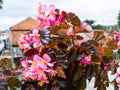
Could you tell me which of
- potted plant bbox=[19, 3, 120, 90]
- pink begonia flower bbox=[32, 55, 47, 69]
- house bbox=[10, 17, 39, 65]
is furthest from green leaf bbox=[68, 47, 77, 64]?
house bbox=[10, 17, 39, 65]

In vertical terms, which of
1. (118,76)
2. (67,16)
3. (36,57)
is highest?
(67,16)

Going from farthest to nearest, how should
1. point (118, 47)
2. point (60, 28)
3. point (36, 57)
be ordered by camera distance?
point (118, 47)
point (60, 28)
point (36, 57)

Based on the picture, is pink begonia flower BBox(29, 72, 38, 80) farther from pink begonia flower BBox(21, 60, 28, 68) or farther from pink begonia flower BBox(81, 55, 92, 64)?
pink begonia flower BBox(81, 55, 92, 64)

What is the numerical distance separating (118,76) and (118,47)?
0.38ft

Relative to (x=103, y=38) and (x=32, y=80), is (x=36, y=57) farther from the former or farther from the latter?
(x=103, y=38)

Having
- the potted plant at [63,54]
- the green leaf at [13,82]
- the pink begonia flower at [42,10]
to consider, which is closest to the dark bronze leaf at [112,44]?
the potted plant at [63,54]

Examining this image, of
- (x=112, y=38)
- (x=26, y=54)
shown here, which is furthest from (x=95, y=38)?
(x=26, y=54)

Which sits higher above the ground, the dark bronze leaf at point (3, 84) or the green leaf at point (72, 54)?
the green leaf at point (72, 54)

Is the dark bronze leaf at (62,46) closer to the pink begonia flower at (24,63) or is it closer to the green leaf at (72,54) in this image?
the green leaf at (72,54)

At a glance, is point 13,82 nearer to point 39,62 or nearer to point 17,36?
point 39,62

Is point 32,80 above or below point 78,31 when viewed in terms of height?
below

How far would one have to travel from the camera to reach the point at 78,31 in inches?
51.9

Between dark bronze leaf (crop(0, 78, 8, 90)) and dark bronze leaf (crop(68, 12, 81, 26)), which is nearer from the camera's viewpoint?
dark bronze leaf (crop(0, 78, 8, 90))

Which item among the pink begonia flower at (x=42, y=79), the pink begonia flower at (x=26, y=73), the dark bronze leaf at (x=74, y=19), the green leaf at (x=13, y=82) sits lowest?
the green leaf at (x=13, y=82)
